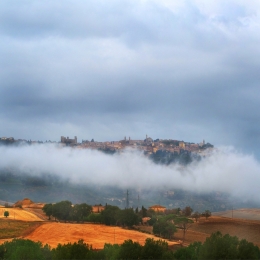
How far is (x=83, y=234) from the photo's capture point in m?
62.4

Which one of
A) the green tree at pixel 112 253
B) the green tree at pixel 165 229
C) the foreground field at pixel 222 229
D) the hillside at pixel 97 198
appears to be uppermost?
the green tree at pixel 112 253

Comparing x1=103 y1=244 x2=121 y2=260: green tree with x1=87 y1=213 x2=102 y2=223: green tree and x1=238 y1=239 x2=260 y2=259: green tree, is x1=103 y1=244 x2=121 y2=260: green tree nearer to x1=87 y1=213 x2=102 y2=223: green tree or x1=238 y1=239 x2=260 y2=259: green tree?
x1=238 y1=239 x2=260 y2=259: green tree

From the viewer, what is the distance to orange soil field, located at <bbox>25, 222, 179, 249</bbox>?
186 feet

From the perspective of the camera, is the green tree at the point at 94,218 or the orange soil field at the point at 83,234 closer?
the orange soil field at the point at 83,234

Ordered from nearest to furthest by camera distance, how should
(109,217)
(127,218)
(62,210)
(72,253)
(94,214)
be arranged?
(72,253)
(127,218)
(109,217)
(94,214)
(62,210)

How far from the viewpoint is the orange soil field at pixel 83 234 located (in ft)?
186

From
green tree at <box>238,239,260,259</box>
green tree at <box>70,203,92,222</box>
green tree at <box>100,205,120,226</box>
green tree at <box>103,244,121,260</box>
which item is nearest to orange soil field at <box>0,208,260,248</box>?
green tree at <box>100,205,120,226</box>

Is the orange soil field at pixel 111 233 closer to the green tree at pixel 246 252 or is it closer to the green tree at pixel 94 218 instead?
the green tree at pixel 94 218

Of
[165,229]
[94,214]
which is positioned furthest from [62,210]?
[165,229]

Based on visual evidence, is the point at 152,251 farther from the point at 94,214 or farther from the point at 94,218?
the point at 94,214

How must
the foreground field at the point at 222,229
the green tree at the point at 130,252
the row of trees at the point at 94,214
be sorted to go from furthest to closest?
the row of trees at the point at 94,214
the foreground field at the point at 222,229
the green tree at the point at 130,252

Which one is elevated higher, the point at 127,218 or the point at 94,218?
the point at 127,218

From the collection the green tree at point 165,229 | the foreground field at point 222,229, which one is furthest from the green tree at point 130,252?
the green tree at point 165,229

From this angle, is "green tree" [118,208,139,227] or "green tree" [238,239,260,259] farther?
"green tree" [118,208,139,227]
